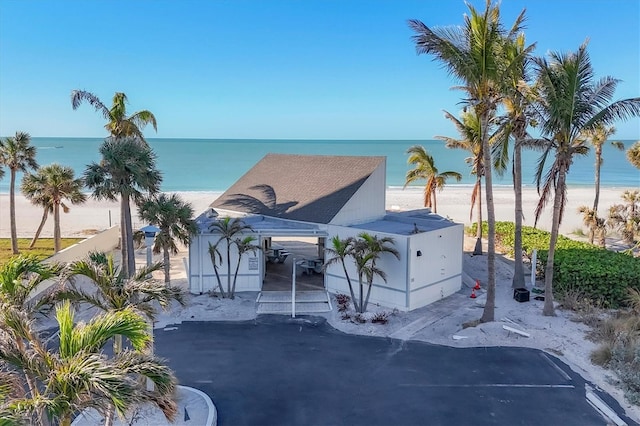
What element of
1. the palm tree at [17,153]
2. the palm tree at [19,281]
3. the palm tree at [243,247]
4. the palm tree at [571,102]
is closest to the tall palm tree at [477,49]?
the palm tree at [571,102]

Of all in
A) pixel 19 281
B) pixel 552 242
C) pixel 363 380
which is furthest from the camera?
pixel 552 242

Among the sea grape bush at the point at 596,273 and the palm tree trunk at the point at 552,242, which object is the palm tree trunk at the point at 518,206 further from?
the palm tree trunk at the point at 552,242

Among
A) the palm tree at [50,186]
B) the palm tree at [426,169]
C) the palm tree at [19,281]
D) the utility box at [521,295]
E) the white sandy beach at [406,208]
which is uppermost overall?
the palm tree at [426,169]

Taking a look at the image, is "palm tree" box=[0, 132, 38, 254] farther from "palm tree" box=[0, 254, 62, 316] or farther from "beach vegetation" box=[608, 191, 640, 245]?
"beach vegetation" box=[608, 191, 640, 245]

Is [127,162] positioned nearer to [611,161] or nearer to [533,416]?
[533,416]

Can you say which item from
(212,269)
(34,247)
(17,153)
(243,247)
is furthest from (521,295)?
(34,247)

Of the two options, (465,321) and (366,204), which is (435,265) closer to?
(465,321)

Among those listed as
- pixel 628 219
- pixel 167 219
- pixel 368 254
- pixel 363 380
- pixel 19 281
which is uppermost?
pixel 167 219
